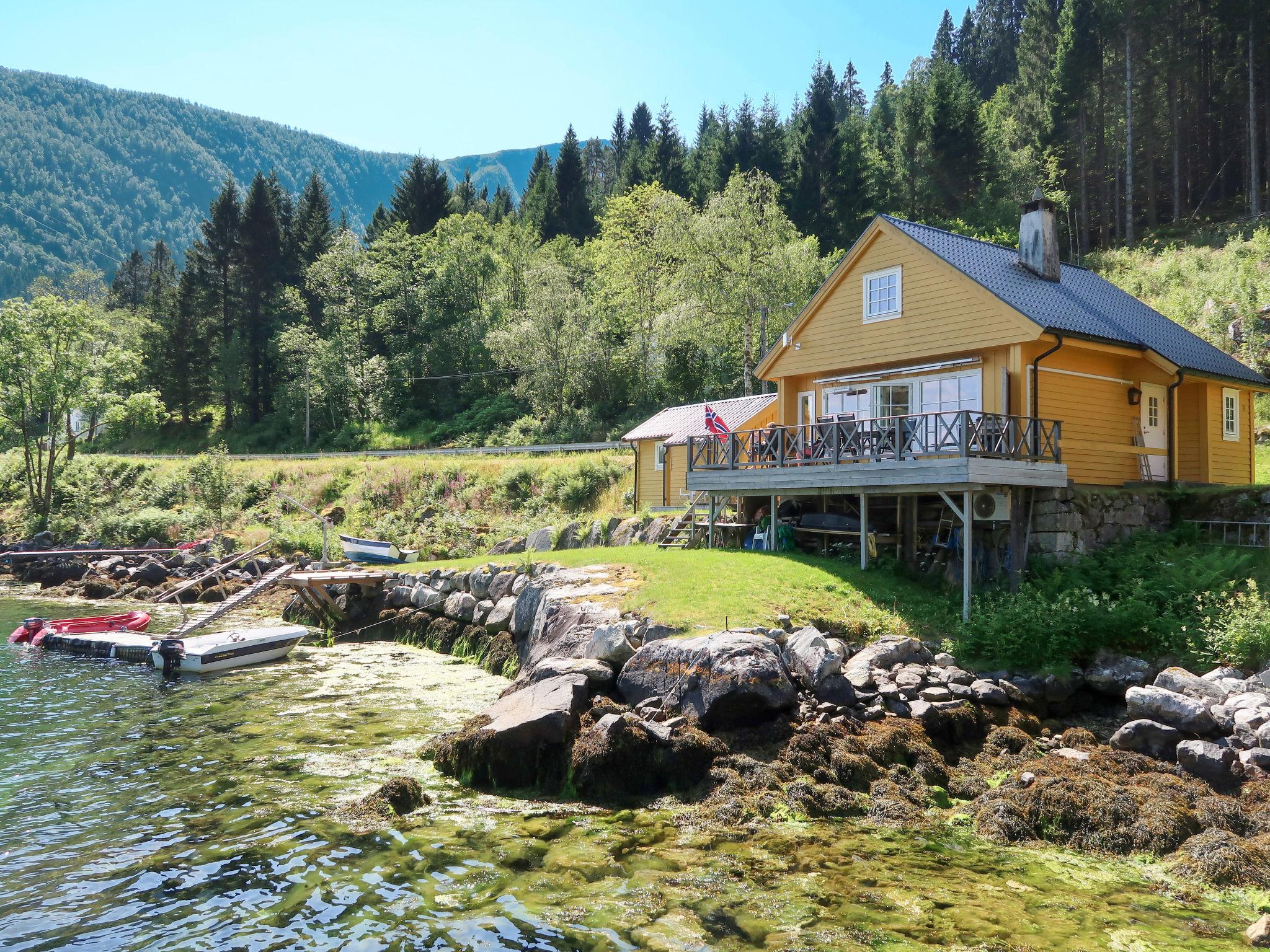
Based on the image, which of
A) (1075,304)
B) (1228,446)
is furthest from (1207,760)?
(1228,446)

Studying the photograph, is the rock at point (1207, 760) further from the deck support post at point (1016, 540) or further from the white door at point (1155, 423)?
the white door at point (1155, 423)

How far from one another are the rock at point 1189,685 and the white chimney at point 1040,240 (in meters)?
12.2

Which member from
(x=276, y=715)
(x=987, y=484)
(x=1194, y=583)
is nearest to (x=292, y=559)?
(x=276, y=715)

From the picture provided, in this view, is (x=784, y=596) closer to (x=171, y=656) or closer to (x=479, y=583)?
(x=479, y=583)

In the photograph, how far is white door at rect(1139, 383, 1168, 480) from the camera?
845 inches

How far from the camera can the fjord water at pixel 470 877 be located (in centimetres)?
778

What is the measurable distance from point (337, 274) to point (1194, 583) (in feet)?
189

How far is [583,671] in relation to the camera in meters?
14.2

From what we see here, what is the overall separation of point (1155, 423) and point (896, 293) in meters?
7.14

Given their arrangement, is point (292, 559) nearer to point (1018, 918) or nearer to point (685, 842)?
point (685, 842)

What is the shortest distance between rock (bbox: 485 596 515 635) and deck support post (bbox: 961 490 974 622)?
9795 mm

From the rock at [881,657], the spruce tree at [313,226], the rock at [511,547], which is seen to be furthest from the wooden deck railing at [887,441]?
the spruce tree at [313,226]

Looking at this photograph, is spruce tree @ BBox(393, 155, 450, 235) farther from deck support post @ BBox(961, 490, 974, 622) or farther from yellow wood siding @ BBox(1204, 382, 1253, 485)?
deck support post @ BBox(961, 490, 974, 622)

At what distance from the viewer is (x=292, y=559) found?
3641cm
